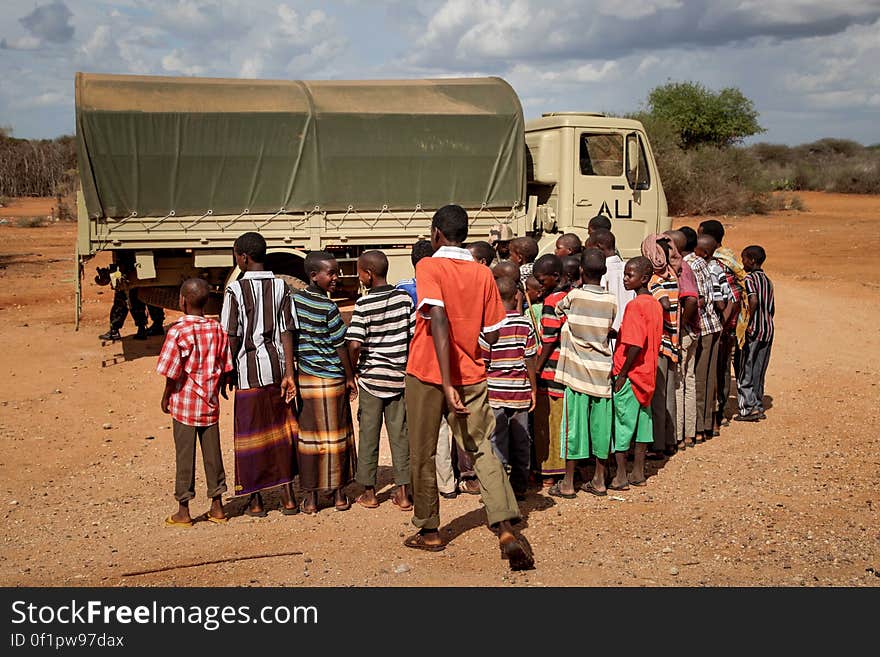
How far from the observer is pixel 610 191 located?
1045 centimetres

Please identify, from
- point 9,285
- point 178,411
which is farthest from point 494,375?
point 9,285

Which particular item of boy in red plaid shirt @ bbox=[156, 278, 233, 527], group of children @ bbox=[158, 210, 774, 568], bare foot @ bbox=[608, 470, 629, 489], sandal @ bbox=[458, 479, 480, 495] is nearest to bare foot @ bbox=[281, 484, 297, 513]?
group of children @ bbox=[158, 210, 774, 568]

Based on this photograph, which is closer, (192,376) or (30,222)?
(192,376)

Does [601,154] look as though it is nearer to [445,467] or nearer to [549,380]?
[549,380]

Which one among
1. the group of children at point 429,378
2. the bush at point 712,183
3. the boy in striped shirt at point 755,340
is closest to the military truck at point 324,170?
the boy in striped shirt at point 755,340

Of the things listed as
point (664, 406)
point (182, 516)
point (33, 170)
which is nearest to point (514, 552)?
point (182, 516)

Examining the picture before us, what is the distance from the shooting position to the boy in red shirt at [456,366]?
4.16 metres

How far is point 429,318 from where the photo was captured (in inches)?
165

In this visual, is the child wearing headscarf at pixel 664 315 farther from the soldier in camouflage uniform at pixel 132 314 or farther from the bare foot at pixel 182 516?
the soldier in camouflage uniform at pixel 132 314

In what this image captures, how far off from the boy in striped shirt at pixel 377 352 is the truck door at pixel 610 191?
567cm

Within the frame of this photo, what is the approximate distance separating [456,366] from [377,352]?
92 centimetres

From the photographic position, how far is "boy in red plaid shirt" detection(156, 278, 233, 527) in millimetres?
4801

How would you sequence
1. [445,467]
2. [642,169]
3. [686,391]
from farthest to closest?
[642,169], [686,391], [445,467]

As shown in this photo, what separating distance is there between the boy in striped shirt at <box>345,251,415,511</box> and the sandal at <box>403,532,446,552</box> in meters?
0.66
